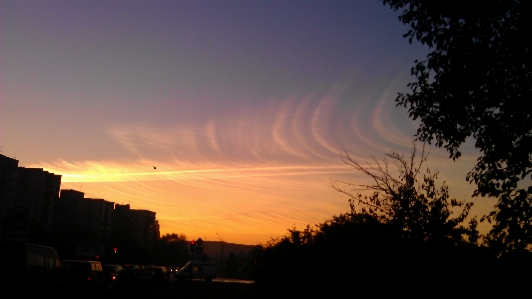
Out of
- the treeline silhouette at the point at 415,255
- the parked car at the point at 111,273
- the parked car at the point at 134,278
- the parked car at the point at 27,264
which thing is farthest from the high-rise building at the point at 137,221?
the treeline silhouette at the point at 415,255

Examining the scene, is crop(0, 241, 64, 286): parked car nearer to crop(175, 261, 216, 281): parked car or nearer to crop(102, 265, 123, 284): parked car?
crop(102, 265, 123, 284): parked car

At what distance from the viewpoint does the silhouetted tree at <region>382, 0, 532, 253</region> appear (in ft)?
30.2

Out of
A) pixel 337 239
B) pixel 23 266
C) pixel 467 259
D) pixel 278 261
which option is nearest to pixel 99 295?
pixel 278 261

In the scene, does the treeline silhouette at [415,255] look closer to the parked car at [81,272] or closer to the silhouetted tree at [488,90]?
the silhouetted tree at [488,90]

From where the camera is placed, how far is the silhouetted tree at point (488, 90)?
30.2ft

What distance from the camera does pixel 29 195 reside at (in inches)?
4188

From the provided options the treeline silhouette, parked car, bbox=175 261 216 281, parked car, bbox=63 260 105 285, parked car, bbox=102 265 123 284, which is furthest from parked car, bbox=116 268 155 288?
the treeline silhouette

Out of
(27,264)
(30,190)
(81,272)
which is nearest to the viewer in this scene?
(27,264)

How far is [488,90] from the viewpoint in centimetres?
980

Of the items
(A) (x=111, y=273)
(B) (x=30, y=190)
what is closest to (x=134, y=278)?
(A) (x=111, y=273)

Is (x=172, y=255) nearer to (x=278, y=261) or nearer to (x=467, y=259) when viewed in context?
(x=278, y=261)

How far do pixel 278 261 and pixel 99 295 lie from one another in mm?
11040

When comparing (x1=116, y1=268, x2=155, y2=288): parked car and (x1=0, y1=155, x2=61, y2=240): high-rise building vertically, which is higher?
(x1=0, y1=155, x2=61, y2=240): high-rise building

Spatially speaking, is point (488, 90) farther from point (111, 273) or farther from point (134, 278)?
point (134, 278)
